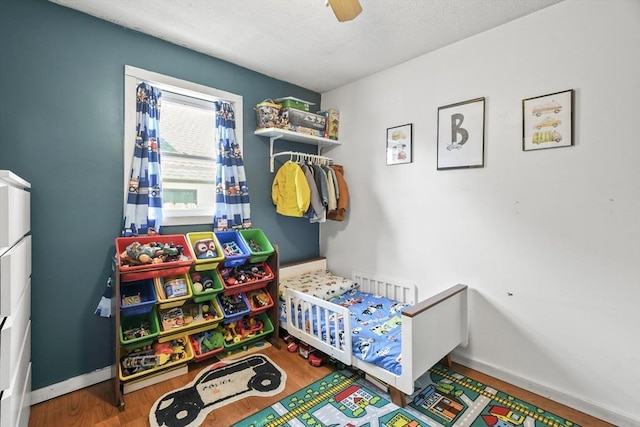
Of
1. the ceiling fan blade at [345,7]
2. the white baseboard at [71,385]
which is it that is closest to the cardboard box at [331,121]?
the ceiling fan blade at [345,7]

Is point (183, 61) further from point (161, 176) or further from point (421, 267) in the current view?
point (421, 267)

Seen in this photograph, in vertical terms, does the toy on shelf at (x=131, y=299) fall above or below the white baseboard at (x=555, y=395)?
above

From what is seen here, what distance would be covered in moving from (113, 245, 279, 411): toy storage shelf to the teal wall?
1.02 feet

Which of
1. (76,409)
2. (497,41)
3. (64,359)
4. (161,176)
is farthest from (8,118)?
(497,41)

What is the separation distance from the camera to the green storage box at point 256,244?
261 cm

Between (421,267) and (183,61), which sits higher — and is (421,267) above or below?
below

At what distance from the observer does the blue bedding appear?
1.99m

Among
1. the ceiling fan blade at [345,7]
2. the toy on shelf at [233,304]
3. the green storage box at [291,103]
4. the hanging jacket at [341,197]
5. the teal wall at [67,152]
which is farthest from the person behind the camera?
the hanging jacket at [341,197]

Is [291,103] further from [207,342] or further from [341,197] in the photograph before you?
[207,342]

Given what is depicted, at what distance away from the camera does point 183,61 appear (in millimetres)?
2535

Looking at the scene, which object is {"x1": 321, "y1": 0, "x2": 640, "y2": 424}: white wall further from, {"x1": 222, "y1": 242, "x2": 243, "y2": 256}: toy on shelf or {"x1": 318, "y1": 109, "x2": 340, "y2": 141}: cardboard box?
{"x1": 222, "y1": 242, "x2": 243, "y2": 256}: toy on shelf

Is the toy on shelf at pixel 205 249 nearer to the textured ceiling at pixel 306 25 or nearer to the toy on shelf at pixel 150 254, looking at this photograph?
the toy on shelf at pixel 150 254

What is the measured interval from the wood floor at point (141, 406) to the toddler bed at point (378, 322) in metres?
0.33

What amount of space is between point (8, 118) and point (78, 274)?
1.03m
